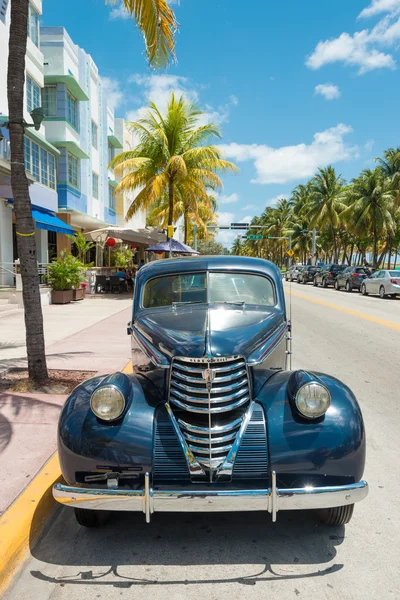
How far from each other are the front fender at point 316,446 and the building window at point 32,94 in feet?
72.2

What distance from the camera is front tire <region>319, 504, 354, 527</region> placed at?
127 inches

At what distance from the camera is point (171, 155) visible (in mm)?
23531

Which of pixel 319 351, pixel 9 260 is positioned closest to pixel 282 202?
pixel 9 260

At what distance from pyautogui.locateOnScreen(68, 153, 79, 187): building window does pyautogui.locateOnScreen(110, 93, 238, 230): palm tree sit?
433 cm

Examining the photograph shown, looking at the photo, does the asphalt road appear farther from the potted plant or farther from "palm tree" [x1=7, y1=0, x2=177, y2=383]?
the potted plant

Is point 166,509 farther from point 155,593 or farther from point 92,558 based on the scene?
point 92,558

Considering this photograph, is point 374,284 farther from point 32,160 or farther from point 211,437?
point 211,437

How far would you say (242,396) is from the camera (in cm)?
325

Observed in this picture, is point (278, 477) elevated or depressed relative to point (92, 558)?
elevated

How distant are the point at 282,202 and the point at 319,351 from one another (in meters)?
86.9

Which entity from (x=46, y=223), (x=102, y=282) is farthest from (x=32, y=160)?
(x=102, y=282)

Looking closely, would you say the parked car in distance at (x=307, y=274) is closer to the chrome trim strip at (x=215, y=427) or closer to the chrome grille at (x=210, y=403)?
the chrome grille at (x=210, y=403)

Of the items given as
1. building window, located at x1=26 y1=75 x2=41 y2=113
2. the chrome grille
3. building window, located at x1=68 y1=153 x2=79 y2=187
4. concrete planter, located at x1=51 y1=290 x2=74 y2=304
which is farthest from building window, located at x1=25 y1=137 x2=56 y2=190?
the chrome grille

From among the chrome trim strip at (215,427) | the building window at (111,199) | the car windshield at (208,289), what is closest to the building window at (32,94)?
the building window at (111,199)
